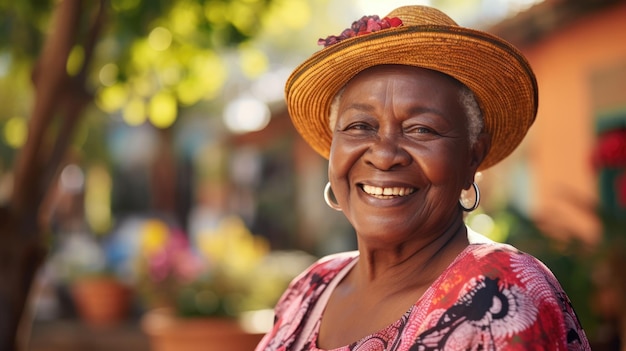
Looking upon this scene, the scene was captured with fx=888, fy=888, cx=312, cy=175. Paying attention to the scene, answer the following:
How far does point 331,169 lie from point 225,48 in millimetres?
3185

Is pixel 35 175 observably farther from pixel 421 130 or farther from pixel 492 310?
pixel 492 310

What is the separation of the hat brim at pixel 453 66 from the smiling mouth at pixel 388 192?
31 centimetres

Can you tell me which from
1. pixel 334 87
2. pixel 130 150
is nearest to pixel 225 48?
pixel 334 87

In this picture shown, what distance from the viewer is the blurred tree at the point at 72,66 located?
4.80 m

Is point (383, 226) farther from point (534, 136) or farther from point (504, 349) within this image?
point (534, 136)

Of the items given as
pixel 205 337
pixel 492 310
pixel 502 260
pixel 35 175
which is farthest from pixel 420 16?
pixel 205 337

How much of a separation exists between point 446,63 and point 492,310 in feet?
2.18

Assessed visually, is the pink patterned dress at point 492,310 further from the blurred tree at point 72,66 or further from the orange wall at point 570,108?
the orange wall at point 570,108

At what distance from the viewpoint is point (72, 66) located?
20.2 feet

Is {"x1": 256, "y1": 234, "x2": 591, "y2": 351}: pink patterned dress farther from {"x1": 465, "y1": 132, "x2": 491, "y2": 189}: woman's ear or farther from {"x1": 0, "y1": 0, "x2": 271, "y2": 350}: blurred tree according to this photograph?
{"x1": 0, "y1": 0, "x2": 271, "y2": 350}: blurred tree

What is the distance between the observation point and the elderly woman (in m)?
1.99

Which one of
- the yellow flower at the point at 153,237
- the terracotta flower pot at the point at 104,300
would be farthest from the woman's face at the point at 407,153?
the terracotta flower pot at the point at 104,300

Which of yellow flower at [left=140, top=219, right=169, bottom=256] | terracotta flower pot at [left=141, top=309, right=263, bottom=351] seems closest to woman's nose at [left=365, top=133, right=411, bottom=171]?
terracotta flower pot at [left=141, top=309, right=263, bottom=351]

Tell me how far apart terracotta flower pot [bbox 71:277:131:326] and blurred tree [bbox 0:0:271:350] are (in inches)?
229
